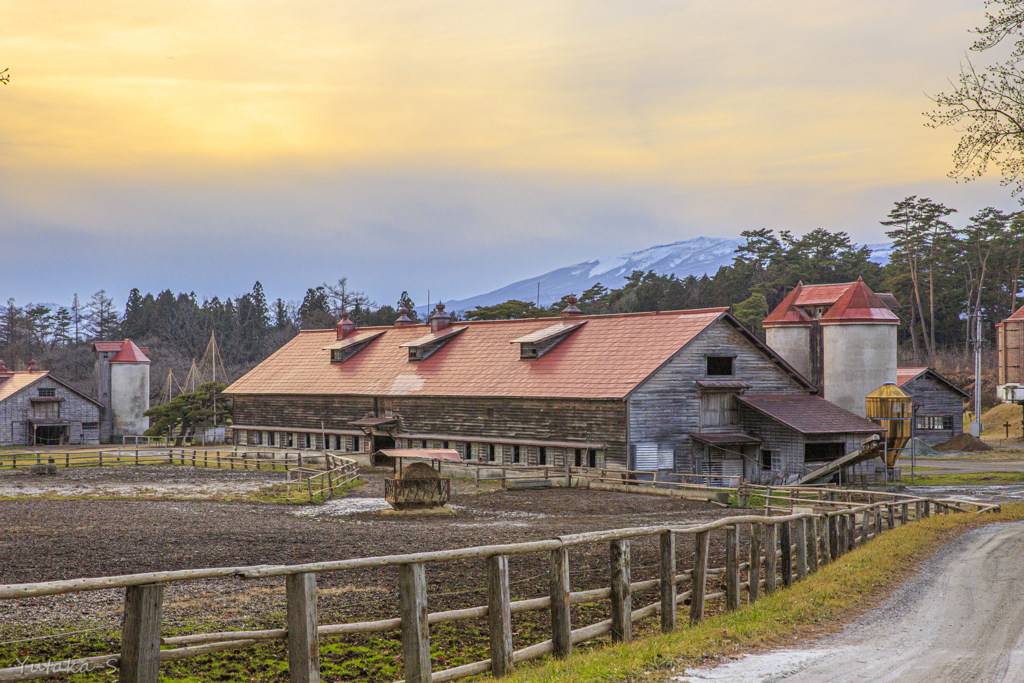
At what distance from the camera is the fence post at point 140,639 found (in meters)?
7.74

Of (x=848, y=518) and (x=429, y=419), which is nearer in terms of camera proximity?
(x=848, y=518)

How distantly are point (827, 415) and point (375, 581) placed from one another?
99.0 feet

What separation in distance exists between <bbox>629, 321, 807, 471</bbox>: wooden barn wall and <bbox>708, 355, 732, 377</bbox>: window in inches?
8.8

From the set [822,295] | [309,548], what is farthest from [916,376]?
[309,548]

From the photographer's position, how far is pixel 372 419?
52.2 meters

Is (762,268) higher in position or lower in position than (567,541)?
higher

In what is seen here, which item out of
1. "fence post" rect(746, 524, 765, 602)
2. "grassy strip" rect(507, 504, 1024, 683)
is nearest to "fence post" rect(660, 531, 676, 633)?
"grassy strip" rect(507, 504, 1024, 683)

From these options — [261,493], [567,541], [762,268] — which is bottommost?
[261,493]

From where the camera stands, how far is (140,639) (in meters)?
7.76

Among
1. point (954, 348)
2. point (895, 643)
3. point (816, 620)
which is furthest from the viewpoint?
point (954, 348)

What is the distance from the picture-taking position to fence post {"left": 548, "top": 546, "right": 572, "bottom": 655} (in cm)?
1063

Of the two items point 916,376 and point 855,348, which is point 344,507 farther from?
point 916,376

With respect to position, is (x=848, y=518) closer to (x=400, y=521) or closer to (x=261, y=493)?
(x=400, y=521)

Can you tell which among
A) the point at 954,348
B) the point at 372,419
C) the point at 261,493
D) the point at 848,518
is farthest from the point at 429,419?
the point at 954,348
